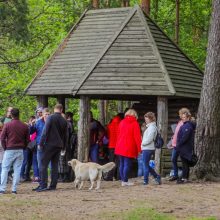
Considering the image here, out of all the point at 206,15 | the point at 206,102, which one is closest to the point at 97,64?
the point at 206,102

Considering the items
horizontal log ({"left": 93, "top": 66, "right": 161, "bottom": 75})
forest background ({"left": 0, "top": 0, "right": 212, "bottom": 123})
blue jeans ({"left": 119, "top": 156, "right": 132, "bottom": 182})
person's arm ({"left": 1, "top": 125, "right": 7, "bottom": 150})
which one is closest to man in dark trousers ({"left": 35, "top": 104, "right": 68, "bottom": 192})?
person's arm ({"left": 1, "top": 125, "right": 7, "bottom": 150})

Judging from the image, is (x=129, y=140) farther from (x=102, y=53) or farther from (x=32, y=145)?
(x=102, y=53)

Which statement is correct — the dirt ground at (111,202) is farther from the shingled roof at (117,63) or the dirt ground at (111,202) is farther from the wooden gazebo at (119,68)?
the shingled roof at (117,63)

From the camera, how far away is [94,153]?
1653cm

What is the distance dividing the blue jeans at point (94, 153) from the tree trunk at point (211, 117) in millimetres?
3235

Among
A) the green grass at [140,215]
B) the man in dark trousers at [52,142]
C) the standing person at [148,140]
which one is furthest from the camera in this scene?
the standing person at [148,140]

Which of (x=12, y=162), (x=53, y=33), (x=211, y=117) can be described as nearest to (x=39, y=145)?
(x=12, y=162)

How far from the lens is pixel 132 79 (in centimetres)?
1641

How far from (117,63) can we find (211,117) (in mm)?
3772

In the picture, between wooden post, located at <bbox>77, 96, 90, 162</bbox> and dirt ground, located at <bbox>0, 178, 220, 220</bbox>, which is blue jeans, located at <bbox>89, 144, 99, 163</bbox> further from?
dirt ground, located at <bbox>0, 178, 220, 220</bbox>

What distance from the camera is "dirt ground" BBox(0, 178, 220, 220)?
964 cm

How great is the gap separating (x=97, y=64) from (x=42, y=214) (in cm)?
795

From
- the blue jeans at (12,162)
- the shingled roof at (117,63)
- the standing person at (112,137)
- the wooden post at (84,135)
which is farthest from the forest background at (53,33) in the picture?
the blue jeans at (12,162)

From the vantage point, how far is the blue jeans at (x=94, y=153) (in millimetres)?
16484
